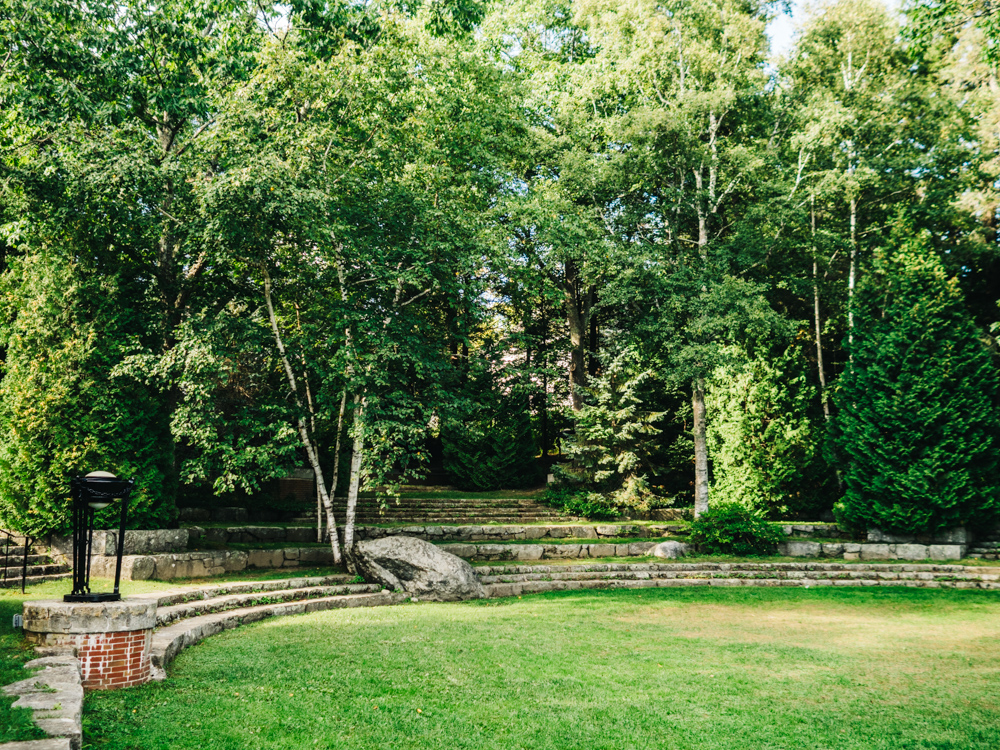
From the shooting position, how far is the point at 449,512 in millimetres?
19406

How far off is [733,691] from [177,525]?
393 inches

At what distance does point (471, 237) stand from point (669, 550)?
8.48m

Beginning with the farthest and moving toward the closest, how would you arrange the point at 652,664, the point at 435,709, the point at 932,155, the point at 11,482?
the point at 932,155, the point at 11,482, the point at 652,664, the point at 435,709

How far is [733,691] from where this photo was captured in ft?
19.7

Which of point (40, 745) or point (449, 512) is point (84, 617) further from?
point (449, 512)

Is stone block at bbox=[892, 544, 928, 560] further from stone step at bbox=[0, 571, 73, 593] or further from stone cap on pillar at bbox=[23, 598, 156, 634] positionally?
stone step at bbox=[0, 571, 73, 593]

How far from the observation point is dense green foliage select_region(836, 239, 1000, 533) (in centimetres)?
1636

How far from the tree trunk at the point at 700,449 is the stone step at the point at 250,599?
11.2 meters

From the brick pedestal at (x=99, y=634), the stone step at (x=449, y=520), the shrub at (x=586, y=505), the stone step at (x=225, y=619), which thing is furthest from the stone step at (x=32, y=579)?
the shrub at (x=586, y=505)

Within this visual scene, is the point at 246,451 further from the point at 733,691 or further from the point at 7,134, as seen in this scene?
the point at 733,691

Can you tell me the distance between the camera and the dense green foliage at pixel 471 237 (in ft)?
35.9

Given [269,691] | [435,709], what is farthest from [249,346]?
[435,709]

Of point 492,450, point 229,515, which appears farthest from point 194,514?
point 492,450

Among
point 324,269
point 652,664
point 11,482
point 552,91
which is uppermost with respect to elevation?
point 552,91
